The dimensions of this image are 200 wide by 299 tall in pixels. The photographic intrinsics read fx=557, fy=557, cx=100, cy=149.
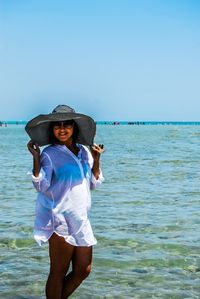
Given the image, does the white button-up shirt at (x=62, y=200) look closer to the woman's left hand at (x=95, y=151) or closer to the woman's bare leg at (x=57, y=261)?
the woman's bare leg at (x=57, y=261)

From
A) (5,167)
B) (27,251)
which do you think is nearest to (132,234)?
(27,251)

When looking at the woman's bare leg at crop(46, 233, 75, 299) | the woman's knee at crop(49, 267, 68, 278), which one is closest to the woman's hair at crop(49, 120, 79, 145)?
the woman's bare leg at crop(46, 233, 75, 299)

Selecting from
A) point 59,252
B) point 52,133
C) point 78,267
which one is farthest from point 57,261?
point 52,133

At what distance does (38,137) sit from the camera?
15.2 feet

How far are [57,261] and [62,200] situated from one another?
0.53 metres

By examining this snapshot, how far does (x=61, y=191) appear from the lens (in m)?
4.54

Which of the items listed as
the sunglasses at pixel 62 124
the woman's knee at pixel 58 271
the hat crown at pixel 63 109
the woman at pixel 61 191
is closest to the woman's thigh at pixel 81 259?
the woman at pixel 61 191

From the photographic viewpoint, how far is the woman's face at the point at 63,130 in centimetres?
462

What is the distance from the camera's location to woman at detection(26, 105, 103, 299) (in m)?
4.53

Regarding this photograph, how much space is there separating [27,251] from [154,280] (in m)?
2.10

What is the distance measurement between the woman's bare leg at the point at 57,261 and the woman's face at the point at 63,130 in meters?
0.80

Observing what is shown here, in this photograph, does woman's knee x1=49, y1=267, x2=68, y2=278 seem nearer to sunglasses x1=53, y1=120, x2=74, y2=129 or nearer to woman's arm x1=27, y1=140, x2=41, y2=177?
woman's arm x1=27, y1=140, x2=41, y2=177

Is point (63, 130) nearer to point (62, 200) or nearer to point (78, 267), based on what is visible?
point (62, 200)

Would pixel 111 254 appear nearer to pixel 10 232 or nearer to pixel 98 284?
pixel 98 284
